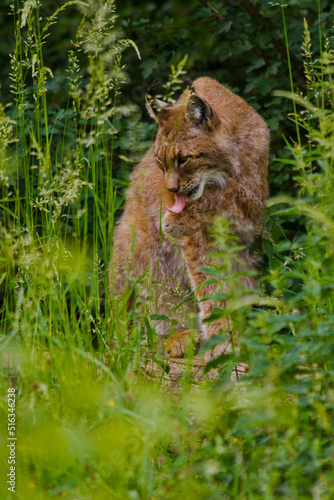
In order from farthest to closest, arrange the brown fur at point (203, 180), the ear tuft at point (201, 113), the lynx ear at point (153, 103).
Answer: the brown fur at point (203, 180), the ear tuft at point (201, 113), the lynx ear at point (153, 103)

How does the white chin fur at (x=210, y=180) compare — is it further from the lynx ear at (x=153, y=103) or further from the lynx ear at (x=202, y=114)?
the lynx ear at (x=153, y=103)

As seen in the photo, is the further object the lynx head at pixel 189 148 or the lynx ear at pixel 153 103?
the lynx head at pixel 189 148

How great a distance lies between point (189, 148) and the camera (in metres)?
3.48

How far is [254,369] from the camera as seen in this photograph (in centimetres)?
185

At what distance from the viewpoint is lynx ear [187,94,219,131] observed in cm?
338

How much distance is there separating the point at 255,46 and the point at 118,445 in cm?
361

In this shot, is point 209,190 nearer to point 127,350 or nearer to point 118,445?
point 127,350

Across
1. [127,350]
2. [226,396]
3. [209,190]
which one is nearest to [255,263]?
[209,190]

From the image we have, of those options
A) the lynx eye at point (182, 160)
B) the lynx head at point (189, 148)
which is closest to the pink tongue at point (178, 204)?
the lynx head at point (189, 148)

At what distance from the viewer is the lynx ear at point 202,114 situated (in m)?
3.38

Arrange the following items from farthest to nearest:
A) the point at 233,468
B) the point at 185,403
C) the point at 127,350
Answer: the point at 127,350
the point at 185,403
the point at 233,468

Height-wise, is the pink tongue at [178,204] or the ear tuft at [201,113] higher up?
the ear tuft at [201,113]

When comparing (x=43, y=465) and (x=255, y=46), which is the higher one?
(x=255, y=46)

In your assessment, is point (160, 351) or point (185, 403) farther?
point (160, 351)
